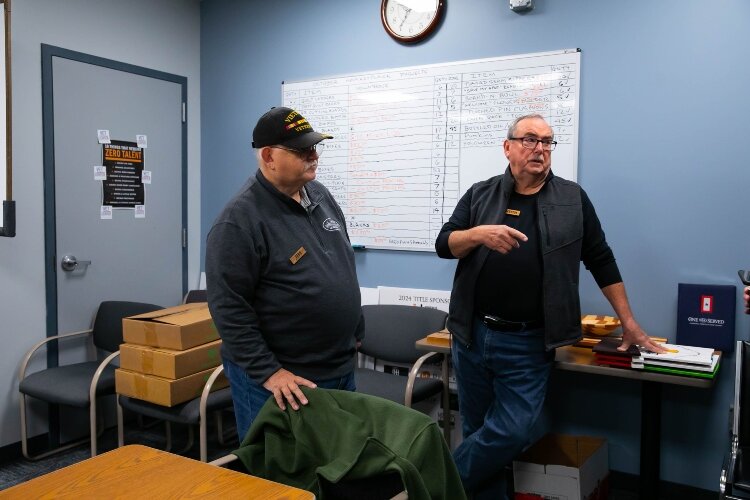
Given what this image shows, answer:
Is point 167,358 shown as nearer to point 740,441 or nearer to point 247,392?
point 247,392

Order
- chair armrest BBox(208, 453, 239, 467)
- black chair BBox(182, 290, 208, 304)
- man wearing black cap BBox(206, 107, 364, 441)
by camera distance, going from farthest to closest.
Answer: black chair BBox(182, 290, 208, 304), man wearing black cap BBox(206, 107, 364, 441), chair armrest BBox(208, 453, 239, 467)

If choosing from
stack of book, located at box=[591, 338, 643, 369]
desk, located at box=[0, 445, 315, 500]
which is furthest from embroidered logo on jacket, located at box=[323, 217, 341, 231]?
stack of book, located at box=[591, 338, 643, 369]

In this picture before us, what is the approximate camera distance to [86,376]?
329cm

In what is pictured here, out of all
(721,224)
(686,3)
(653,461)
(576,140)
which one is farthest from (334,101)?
(653,461)

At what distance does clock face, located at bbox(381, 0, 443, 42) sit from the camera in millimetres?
3275

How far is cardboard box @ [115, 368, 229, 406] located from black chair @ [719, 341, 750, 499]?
2065mm

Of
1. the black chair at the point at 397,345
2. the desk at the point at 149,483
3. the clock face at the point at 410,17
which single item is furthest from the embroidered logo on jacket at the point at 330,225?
the clock face at the point at 410,17

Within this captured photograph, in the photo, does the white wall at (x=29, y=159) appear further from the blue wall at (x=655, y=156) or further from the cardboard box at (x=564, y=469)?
the cardboard box at (x=564, y=469)

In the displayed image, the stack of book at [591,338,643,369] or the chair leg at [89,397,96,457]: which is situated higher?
the stack of book at [591,338,643,369]

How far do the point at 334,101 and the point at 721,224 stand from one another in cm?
205

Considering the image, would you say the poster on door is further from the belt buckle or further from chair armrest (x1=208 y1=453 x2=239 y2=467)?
chair armrest (x1=208 y1=453 x2=239 y2=467)

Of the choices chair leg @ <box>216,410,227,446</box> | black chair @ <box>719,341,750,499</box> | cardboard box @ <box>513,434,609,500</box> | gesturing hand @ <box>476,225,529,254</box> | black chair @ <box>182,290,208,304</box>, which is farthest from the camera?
black chair @ <box>182,290,208,304</box>

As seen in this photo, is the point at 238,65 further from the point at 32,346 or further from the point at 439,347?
the point at 439,347

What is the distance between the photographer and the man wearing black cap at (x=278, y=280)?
6.08ft
